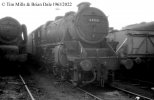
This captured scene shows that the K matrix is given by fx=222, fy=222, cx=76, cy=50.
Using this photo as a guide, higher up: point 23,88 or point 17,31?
point 17,31

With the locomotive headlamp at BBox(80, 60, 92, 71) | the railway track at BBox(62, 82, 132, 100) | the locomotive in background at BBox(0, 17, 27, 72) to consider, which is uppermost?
the locomotive in background at BBox(0, 17, 27, 72)

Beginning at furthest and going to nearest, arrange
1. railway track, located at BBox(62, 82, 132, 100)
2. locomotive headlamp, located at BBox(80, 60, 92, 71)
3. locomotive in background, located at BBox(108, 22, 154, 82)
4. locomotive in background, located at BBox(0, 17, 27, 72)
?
locomotive in background, located at BBox(0, 17, 27, 72) → locomotive in background, located at BBox(108, 22, 154, 82) → locomotive headlamp, located at BBox(80, 60, 92, 71) → railway track, located at BBox(62, 82, 132, 100)

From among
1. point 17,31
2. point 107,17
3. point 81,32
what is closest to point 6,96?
point 81,32

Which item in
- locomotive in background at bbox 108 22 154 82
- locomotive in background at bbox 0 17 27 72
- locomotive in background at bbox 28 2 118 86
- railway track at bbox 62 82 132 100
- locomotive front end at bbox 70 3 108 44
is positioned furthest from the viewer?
locomotive in background at bbox 0 17 27 72

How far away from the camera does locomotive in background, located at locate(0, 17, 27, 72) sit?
1327 cm

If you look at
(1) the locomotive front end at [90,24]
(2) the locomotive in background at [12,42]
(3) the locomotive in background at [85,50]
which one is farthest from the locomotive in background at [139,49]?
(2) the locomotive in background at [12,42]

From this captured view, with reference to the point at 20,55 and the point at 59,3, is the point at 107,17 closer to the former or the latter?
the point at 59,3

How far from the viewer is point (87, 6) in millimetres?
9844

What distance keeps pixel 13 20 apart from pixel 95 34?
279 inches

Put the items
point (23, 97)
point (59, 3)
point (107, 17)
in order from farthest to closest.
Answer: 1. point (59, 3)
2. point (107, 17)
3. point (23, 97)

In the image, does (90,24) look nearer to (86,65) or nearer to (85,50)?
(85,50)

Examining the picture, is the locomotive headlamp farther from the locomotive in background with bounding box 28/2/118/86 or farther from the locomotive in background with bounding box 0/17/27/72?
the locomotive in background with bounding box 0/17/27/72

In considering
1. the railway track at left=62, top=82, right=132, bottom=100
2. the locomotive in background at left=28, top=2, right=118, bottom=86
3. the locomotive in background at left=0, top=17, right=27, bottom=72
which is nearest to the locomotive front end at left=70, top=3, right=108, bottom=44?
the locomotive in background at left=28, top=2, right=118, bottom=86

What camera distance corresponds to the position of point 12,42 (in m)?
14.5
